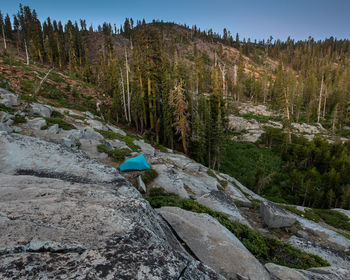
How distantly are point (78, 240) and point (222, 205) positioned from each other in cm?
866

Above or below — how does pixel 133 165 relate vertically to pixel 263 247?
above

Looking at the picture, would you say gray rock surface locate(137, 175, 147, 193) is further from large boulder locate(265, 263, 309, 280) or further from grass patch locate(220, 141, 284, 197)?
grass patch locate(220, 141, 284, 197)

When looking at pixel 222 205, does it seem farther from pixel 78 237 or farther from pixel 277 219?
pixel 78 237

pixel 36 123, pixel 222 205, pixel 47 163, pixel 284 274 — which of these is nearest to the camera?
pixel 284 274

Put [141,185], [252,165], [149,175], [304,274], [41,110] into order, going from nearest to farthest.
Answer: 1. [304,274]
2. [141,185]
3. [149,175]
4. [41,110]
5. [252,165]

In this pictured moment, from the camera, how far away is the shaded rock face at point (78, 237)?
242 cm

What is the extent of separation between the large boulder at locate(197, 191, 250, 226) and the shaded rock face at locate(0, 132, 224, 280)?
5.74 m

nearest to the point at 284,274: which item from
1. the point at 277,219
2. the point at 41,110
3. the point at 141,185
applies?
the point at 141,185

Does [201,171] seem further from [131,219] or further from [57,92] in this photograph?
[57,92]

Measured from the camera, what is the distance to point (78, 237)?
2.93 m

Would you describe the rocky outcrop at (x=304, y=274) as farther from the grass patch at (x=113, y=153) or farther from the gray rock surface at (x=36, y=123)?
the gray rock surface at (x=36, y=123)

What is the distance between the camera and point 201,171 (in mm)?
17516

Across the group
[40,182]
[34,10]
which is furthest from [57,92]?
[34,10]

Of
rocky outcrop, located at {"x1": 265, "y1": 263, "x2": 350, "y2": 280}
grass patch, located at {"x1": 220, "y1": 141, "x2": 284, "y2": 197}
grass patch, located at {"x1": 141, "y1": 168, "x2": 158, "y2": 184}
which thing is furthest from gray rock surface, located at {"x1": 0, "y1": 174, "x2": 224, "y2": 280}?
grass patch, located at {"x1": 220, "y1": 141, "x2": 284, "y2": 197}
